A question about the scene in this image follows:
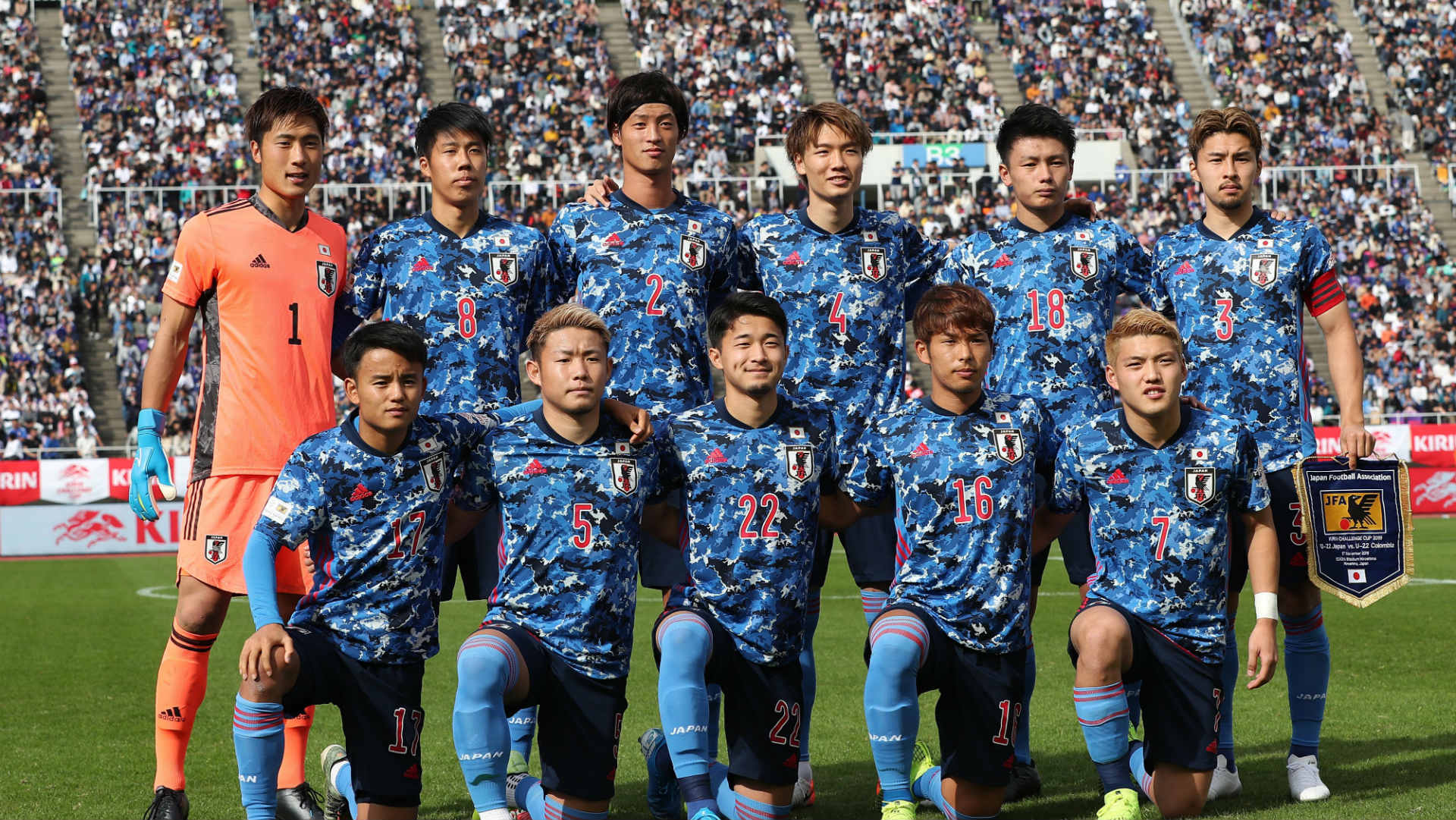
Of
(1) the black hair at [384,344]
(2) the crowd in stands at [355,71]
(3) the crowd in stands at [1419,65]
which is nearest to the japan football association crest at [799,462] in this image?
(1) the black hair at [384,344]

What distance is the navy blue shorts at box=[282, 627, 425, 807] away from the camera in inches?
187

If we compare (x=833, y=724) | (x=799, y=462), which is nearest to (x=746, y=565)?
(x=799, y=462)

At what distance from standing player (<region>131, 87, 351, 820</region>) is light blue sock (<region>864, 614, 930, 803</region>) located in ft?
7.07

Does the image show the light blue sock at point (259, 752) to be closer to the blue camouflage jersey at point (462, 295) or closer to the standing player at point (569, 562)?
the standing player at point (569, 562)

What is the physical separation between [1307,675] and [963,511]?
196 centimetres

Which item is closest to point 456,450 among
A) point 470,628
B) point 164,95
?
point 470,628

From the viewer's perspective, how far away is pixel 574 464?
498 cm

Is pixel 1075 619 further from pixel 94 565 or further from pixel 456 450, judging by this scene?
pixel 94 565

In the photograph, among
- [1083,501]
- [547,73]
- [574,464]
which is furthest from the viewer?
[547,73]

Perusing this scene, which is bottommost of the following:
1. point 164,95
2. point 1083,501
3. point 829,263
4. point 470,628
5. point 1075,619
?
point 470,628

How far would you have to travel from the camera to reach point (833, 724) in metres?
7.83

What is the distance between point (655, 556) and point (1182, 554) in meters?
1.89

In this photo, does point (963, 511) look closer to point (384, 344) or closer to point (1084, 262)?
point (1084, 262)

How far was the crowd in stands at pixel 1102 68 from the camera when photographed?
117 ft
